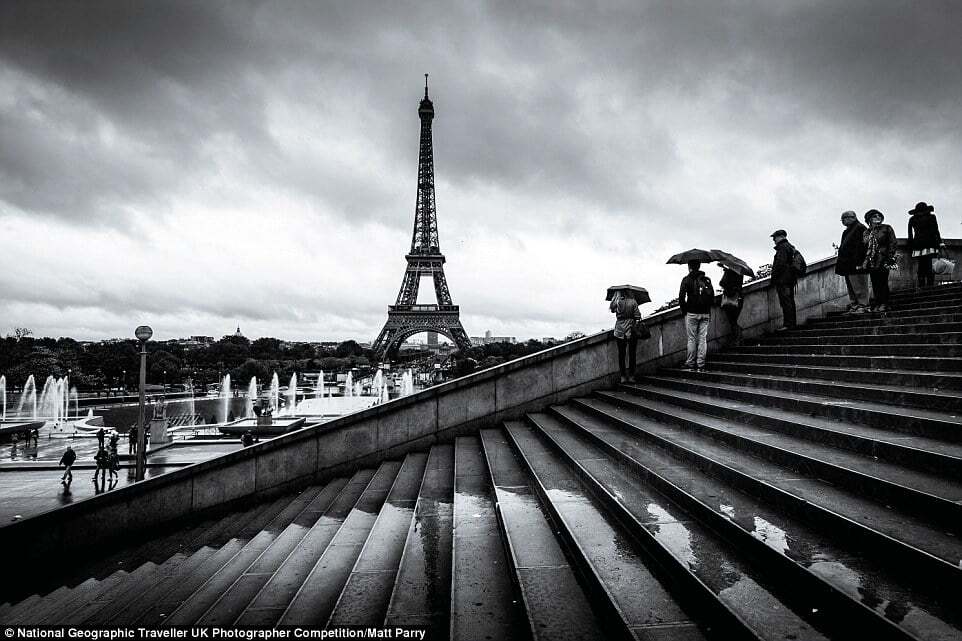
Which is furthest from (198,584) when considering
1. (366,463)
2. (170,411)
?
(170,411)

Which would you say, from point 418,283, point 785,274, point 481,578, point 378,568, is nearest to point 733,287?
point 785,274

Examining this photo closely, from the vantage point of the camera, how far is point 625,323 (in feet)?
28.7

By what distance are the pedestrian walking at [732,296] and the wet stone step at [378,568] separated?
6.92 metres

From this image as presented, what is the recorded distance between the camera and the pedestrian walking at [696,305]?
8203 millimetres

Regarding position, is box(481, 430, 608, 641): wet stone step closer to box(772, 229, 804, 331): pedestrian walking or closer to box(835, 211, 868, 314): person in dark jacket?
box(772, 229, 804, 331): pedestrian walking

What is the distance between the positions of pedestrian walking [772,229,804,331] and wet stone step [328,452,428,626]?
8.05 metres

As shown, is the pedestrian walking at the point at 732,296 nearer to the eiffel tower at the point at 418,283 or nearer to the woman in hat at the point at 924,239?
the woman in hat at the point at 924,239

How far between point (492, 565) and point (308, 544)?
2472mm

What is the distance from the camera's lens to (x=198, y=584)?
477 cm

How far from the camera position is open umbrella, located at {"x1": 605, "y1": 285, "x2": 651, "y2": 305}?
28.9 feet

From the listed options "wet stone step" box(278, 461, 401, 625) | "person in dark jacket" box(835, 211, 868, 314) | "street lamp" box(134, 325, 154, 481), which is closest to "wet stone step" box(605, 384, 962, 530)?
"wet stone step" box(278, 461, 401, 625)

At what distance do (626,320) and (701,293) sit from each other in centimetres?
131

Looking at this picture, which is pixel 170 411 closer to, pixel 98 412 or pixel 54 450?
pixel 98 412

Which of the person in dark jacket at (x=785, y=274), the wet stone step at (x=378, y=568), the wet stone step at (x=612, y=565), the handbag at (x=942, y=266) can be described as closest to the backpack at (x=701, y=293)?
the person in dark jacket at (x=785, y=274)
